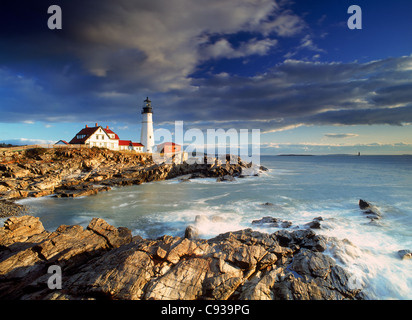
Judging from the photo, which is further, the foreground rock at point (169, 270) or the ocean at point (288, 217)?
the ocean at point (288, 217)

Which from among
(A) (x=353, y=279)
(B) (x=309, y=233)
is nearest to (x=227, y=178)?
(B) (x=309, y=233)

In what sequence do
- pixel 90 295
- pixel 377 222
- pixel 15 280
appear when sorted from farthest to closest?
pixel 377 222, pixel 15 280, pixel 90 295

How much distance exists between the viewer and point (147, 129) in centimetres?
4656

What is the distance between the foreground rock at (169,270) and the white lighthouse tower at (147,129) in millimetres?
39218

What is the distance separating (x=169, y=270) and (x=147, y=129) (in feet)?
142

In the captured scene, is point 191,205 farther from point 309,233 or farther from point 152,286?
point 152,286

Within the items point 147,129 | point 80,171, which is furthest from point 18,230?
point 147,129

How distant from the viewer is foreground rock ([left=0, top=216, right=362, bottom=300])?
5648 millimetres

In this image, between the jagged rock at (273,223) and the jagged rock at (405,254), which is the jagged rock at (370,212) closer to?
the jagged rock at (405,254)

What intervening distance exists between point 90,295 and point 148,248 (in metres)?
2.08

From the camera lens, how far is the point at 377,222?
42.0 feet

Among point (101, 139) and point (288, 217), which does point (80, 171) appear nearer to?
point (101, 139)

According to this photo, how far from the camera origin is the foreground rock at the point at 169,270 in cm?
565

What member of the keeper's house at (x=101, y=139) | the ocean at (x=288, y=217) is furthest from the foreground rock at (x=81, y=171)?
the keeper's house at (x=101, y=139)
